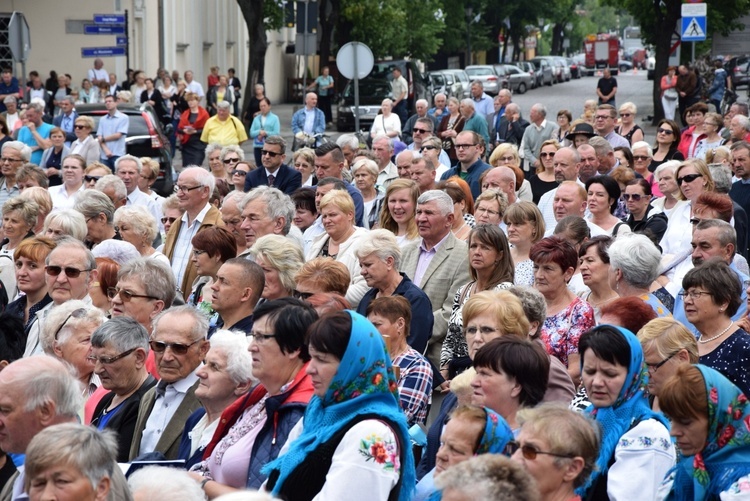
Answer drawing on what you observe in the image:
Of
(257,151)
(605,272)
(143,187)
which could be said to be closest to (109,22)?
(257,151)

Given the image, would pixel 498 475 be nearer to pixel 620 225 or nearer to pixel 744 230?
pixel 620 225

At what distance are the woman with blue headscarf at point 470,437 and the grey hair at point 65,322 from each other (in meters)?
2.95

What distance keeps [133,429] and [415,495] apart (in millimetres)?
1848

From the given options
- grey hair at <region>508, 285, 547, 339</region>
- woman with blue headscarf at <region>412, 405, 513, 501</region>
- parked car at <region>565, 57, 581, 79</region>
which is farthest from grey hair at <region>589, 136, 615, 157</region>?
parked car at <region>565, 57, 581, 79</region>

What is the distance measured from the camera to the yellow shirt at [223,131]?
20.1 metres

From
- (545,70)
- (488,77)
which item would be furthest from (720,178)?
(545,70)

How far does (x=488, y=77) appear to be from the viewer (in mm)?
54125

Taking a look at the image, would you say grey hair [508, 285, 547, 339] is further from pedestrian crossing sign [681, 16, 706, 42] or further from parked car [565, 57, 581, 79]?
parked car [565, 57, 581, 79]

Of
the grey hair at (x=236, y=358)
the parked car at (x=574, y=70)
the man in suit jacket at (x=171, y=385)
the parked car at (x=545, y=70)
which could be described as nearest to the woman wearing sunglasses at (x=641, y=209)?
the man in suit jacket at (x=171, y=385)

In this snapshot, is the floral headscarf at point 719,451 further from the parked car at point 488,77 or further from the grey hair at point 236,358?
the parked car at point 488,77

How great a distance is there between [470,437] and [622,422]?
96cm

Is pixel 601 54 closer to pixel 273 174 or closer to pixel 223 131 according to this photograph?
pixel 223 131

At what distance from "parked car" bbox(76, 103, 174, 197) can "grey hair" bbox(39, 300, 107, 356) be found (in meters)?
12.9

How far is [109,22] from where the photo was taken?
101ft
